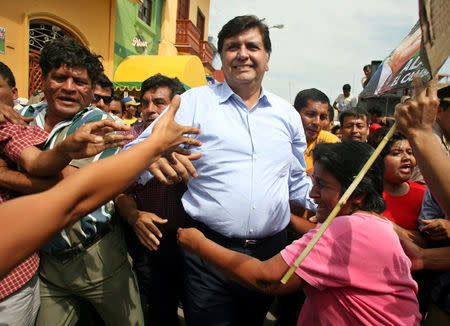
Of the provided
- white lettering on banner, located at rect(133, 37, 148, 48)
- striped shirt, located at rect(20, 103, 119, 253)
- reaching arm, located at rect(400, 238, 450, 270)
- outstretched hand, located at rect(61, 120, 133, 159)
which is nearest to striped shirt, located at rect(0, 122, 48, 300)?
striped shirt, located at rect(20, 103, 119, 253)

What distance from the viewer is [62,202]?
76 centimetres

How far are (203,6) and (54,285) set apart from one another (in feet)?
54.2

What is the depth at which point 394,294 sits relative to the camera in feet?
3.84

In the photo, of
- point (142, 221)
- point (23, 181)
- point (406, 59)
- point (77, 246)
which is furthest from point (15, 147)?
point (406, 59)

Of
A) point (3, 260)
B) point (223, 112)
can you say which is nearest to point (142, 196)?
point (223, 112)

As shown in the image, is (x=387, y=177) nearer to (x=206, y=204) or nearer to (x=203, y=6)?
(x=206, y=204)

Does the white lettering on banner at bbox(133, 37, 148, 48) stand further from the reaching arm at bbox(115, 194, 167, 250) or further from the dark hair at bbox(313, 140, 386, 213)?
the dark hair at bbox(313, 140, 386, 213)

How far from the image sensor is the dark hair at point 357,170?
1.31 metres

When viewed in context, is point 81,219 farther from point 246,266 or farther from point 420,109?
point 420,109

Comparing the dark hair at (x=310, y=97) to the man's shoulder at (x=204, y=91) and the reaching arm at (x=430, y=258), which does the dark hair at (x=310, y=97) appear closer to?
the man's shoulder at (x=204, y=91)

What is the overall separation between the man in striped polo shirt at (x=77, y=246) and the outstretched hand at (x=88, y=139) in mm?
454

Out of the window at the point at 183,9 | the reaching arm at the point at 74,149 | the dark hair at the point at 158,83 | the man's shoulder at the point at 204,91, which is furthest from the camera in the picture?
the window at the point at 183,9

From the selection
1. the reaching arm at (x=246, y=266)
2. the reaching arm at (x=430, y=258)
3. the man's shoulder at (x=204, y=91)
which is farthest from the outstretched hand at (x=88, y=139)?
the reaching arm at (x=430, y=258)

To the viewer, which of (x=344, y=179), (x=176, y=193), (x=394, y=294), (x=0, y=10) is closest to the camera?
(x=394, y=294)
